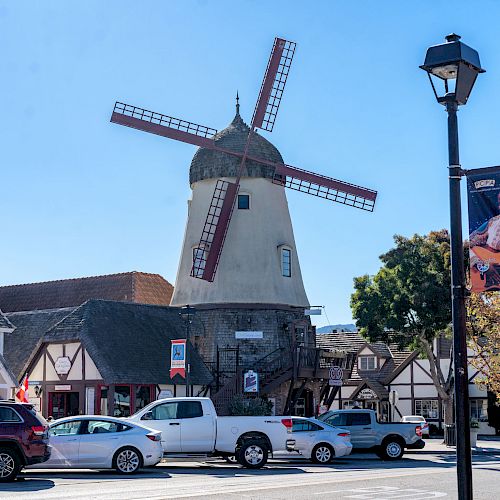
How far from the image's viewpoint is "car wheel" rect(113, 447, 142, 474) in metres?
21.2

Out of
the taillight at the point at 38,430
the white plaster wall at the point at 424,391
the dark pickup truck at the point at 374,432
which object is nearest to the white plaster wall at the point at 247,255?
the dark pickup truck at the point at 374,432

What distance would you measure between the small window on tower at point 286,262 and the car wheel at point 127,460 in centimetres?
2314

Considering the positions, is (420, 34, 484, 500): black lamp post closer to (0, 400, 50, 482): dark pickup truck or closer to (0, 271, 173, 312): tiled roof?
(0, 400, 50, 482): dark pickup truck

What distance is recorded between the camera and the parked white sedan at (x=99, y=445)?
21.2 metres

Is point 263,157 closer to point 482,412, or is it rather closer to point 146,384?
point 146,384

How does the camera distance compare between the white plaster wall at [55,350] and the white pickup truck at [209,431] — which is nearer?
the white pickup truck at [209,431]

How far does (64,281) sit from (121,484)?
122ft

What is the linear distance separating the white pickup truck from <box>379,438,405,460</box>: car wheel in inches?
246

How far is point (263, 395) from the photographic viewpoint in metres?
40.7

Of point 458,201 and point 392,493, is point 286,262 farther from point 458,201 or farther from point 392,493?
point 458,201

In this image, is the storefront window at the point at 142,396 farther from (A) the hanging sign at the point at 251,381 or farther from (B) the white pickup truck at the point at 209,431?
(B) the white pickup truck at the point at 209,431

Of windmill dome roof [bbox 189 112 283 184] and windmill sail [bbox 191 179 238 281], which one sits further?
windmill dome roof [bbox 189 112 283 184]

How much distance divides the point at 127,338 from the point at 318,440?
47.5 ft

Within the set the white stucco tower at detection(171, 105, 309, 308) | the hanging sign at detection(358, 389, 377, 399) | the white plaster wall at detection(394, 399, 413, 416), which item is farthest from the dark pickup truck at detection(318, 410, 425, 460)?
the hanging sign at detection(358, 389, 377, 399)
